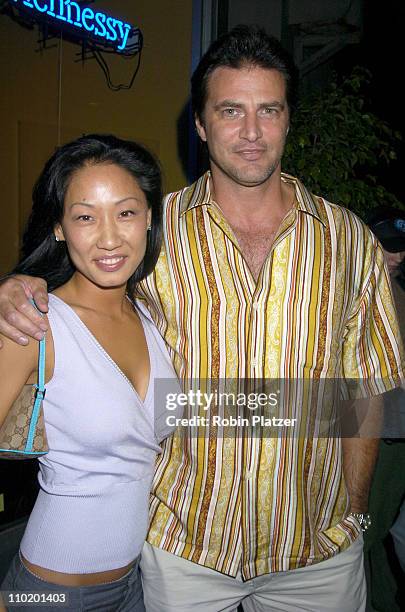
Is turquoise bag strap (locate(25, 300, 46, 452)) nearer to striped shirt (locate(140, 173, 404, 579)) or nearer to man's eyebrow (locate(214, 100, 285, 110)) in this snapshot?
striped shirt (locate(140, 173, 404, 579))

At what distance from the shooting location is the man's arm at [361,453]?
191 cm

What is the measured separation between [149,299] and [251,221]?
1.28 ft

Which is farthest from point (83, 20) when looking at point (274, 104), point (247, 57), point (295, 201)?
point (295, 201)

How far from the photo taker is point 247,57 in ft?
6.01

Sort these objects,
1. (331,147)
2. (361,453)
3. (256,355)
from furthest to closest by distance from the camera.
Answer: (331,147) → (361,453) → (256,355)

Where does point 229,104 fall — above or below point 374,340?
above

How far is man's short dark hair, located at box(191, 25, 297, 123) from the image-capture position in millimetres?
1836

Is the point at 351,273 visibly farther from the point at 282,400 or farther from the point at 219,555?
the point at 219,555

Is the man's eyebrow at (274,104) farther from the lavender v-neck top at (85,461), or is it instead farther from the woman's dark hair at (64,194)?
the lavender v-neck top at (85,461)

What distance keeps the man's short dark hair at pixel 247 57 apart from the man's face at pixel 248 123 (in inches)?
0.9

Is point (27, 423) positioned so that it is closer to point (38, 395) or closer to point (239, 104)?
point (38, 395)

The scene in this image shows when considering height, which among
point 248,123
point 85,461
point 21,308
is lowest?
point 85,461

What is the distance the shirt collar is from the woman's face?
0.31 meters

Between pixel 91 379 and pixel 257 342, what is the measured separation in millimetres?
495
